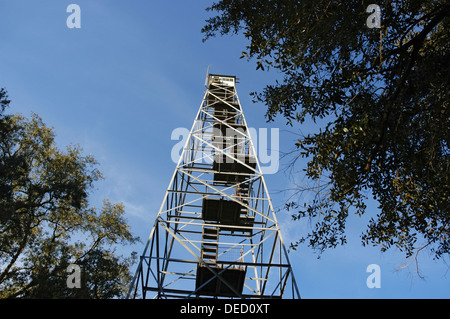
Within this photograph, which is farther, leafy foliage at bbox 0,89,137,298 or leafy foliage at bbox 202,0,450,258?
leafy foliage at bbox 0,89,137,298

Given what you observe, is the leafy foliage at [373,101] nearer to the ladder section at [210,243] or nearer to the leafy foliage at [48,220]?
the ladder section at [210,243]

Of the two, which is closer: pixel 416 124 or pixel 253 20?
pixel 416 124

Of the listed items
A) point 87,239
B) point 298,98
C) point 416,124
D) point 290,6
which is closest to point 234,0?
point 290,6

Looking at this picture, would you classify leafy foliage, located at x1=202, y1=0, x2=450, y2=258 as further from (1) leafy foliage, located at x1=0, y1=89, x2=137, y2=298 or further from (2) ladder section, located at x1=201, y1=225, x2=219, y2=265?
(1) leafy foliage, located at x1=0, y1=89, x2=137, y2=298

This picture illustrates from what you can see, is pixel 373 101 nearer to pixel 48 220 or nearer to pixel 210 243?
pixel 210 243

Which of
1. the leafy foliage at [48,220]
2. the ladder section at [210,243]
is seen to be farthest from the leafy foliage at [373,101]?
the leafy foliage at [48,220]

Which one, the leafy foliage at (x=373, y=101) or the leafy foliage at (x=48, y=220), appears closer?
the leafy foliage at (x=373, y=101)

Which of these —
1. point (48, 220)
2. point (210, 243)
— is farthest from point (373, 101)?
point (48, 220)

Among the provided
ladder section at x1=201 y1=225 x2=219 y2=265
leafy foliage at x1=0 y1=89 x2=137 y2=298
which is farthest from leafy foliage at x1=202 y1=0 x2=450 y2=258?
leafy foliage at x1=0 y1=89 x2=137 y2=298

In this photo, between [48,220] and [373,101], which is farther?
[48,220]
